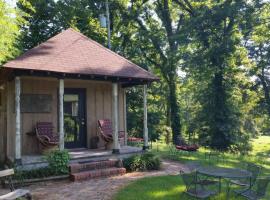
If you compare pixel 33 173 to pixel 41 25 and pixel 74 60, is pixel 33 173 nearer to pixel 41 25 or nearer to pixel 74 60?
pixel 74 60

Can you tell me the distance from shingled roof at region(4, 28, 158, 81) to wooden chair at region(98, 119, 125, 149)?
7.49 ft

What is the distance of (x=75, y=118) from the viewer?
12047 millimetres

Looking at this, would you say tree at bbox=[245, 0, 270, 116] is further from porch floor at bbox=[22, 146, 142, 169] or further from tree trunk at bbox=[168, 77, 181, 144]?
porch floor at bbox=[22, 146, 142, 169]

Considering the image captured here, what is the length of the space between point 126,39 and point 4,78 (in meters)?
14.9

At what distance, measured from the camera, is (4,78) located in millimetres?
11133

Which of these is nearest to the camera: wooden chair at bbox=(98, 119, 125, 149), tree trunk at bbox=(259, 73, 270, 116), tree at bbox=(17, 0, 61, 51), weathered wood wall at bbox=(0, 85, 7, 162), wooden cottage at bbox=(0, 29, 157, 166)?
wooden cottage at bbox=(0, 29, 157, 166)

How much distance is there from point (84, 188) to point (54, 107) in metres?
4.38

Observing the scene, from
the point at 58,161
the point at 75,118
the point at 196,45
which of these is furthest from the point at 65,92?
the point at 196,45

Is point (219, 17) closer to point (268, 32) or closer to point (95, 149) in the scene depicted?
point (268, 32)

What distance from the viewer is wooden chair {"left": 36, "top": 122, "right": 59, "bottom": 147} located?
10.4 meters

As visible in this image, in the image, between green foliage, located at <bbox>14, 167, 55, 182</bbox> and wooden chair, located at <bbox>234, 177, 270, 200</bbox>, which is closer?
wooden chair, located at <bbox>234, 177, 270, 200</bbox>

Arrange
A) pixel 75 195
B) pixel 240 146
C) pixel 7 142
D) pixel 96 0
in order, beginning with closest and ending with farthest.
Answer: pixel 75 195, pixel 7 142, pixel 240 146, pixel 96 0


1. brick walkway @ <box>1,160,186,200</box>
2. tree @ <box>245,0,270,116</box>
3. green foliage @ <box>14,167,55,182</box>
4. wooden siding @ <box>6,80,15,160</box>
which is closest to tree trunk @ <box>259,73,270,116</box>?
tree @ <box>245,0,270,116</box>

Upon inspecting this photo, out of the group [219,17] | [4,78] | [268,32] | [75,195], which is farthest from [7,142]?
[268,32]
